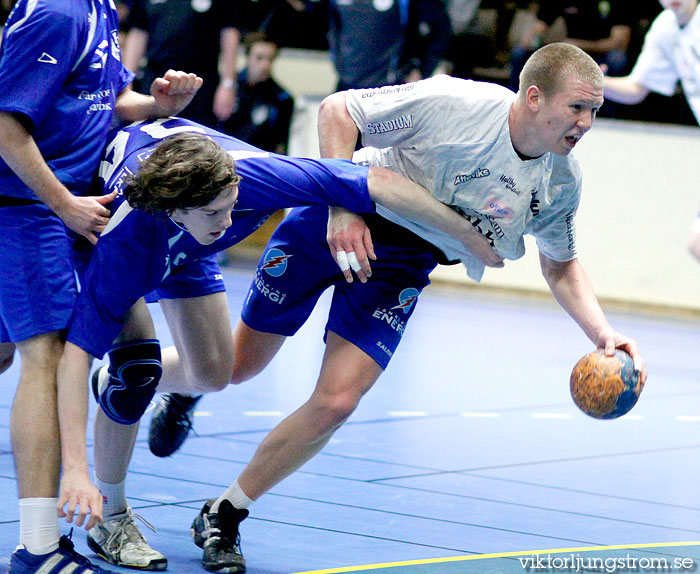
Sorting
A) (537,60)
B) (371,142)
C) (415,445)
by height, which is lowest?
(415,445)

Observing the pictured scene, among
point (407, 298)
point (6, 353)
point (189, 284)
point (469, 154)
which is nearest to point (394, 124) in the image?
point (469, 154)

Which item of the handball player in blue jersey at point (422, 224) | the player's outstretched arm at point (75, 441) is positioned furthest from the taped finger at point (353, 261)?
the player's outstretched arm at point (75, 441)

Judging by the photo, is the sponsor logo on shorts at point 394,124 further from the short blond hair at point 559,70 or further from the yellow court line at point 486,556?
the yellow court line at point 486,556

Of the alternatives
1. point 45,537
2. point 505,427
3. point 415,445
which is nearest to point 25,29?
point 45,537

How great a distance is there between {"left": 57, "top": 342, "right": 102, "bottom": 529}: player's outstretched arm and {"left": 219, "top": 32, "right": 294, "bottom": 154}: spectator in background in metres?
8.24

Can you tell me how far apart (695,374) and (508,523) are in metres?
3.83

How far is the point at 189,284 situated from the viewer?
4066 millimetres

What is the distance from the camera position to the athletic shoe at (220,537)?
3.60 m

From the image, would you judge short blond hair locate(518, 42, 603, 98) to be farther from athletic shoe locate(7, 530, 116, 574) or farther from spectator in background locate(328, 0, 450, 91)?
spectator in background locate(328, 0, 450, 91)

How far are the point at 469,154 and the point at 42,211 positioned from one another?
1.34 metres

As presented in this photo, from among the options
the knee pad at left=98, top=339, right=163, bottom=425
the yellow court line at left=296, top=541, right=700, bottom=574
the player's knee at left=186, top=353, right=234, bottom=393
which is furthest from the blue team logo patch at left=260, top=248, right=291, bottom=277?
the yellow court line at left=296, top=541, right=700, bottom=574

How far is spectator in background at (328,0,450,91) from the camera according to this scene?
33.6 ft

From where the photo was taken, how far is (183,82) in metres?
3.78

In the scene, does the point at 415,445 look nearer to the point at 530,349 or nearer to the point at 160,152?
the point at 160,152
